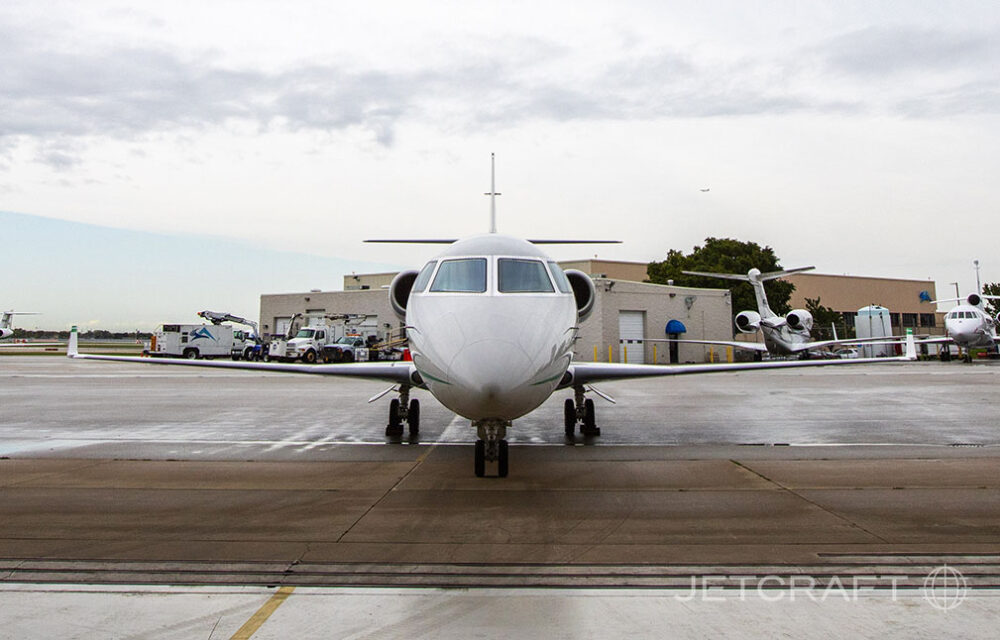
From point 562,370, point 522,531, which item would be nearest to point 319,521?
point 522,531

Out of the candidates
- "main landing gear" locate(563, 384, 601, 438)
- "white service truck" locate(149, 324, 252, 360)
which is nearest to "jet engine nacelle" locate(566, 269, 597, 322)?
"main landing gear" locate(563, 384, 601, 438)

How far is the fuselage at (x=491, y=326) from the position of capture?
541 cm

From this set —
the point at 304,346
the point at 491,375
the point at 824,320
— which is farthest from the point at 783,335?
the point at 824,320

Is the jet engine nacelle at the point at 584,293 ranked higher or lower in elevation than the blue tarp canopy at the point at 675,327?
lower

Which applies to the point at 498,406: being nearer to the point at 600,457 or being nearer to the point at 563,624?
the point at 563,624

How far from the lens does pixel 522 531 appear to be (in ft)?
16.6

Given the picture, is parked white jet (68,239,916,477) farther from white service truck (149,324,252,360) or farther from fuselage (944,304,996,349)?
white service truck (149,324,252,360)

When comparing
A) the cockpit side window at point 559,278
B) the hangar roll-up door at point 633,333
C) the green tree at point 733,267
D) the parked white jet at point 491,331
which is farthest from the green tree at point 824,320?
the parked white jet at point 491,331

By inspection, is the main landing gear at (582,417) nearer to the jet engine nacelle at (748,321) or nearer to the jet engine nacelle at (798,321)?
the jet engine nacelle at (748,321)

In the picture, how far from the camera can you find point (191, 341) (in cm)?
4734

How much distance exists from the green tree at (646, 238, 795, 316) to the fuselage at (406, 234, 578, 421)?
53.7 m

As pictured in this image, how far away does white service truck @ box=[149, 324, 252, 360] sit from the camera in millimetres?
46844

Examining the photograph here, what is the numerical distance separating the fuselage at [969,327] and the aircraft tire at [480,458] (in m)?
38.2

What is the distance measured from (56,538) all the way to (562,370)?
440 centimetres
